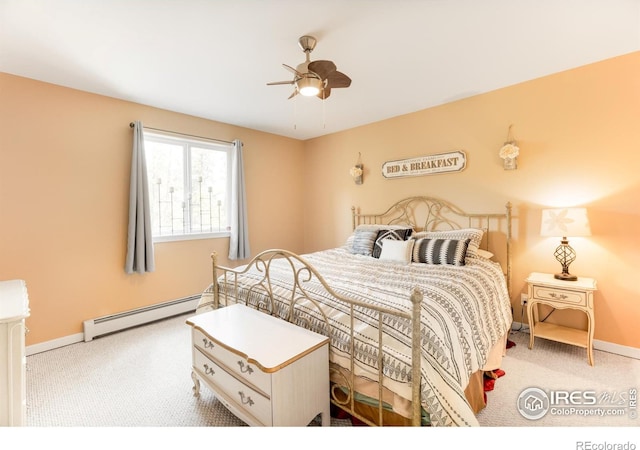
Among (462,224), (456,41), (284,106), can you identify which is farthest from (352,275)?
(284,106)

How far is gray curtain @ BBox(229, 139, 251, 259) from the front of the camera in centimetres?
383

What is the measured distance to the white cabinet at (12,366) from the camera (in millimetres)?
1101

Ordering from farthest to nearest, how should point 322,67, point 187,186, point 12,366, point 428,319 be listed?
point 187,186 → point 322,67 → point 428,319 → point 12,366

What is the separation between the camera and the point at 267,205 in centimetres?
438

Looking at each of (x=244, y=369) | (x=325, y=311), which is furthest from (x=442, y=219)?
(x=244, y=369)

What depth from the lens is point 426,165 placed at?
11.2 ft

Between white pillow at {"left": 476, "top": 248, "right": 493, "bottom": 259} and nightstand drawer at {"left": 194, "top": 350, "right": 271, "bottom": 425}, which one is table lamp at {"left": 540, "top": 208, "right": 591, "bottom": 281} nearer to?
white pillow at {"left": 476, "top": 248, "right": 493, "bottom": 259}

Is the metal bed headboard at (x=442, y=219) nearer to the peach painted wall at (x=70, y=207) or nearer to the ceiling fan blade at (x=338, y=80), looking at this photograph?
the ceiling fan blade at (x=338, y=80)

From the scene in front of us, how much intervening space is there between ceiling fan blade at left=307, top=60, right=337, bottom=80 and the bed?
1.24 m

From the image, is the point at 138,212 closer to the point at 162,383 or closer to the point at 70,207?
the point at 70,207

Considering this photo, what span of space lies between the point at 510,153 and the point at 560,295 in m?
1.37

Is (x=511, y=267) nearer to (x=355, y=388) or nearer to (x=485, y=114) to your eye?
(x=485, y=114)

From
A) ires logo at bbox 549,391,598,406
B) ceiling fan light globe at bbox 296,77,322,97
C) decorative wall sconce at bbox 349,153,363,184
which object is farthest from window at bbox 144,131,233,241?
ires logo at bbox 549,391,598,406

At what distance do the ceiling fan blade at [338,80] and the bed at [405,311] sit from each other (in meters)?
1.26
